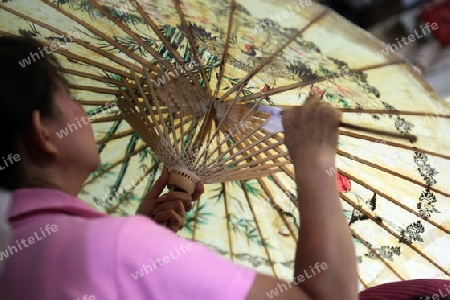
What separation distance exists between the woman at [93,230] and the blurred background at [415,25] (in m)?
2.25

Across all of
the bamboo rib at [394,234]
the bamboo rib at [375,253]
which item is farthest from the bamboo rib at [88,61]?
the bamboo rib at [375,253]

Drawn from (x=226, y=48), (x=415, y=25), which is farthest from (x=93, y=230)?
(x=415, y=25)

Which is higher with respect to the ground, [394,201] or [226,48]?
[226,48]

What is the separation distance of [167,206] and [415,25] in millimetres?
2455

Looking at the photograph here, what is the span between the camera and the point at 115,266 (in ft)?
2.38

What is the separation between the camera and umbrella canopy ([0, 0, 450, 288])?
1362 mm

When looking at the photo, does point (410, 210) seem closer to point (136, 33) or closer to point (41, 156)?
point (136, 33)

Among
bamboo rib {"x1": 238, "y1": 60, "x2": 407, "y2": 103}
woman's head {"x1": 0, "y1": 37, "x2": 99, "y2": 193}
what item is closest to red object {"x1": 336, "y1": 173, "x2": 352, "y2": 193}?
bamboo rib {"x1": 238, "y1": 60, "x2": 407, "y2": 103}

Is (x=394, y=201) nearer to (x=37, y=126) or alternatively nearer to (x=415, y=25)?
(x=37, y=126)

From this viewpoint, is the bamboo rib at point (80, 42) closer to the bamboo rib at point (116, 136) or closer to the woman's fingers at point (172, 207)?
the bamboo rib at point (116, 136)

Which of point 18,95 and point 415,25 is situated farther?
point 415,25

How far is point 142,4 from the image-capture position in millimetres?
1457

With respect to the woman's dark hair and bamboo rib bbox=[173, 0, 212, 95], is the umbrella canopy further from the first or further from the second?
the woman's dark hair

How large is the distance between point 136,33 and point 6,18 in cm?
39
